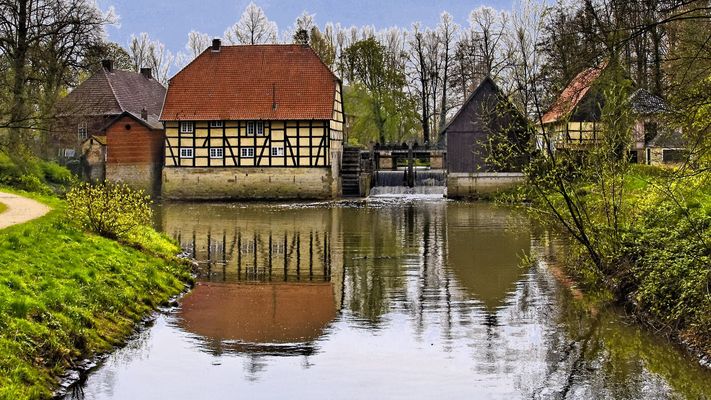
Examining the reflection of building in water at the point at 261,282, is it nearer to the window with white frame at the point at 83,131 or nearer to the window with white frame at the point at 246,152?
the window with white frame at the point at 246,152

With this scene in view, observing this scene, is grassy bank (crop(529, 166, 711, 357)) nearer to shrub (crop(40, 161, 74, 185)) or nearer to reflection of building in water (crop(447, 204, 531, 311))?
reflection of building in water (crop(447, 204, 531, 311))

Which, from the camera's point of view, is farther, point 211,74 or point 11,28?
point 211,74

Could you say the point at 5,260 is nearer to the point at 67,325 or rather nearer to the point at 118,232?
the point at 67,325

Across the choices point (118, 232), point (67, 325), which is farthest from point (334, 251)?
A: point (67, 325)

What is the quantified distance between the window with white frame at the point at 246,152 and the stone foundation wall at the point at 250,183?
0.83 metres

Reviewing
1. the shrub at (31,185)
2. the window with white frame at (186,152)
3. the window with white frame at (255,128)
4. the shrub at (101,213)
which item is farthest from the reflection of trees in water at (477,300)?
the window with white frame at (186,152)

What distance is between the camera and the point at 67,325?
11508 millimetres

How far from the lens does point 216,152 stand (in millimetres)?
45125

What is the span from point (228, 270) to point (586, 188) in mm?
7439

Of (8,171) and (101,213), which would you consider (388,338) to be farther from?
(8,171)

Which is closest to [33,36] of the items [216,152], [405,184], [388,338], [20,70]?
[20,70]

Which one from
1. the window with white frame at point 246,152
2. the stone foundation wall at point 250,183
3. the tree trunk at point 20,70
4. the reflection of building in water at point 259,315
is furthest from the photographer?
the window with white frame at point 246,152

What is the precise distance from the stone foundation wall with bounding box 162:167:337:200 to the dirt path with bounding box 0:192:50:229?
20198 millimetres

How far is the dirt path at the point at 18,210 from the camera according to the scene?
1743cm
